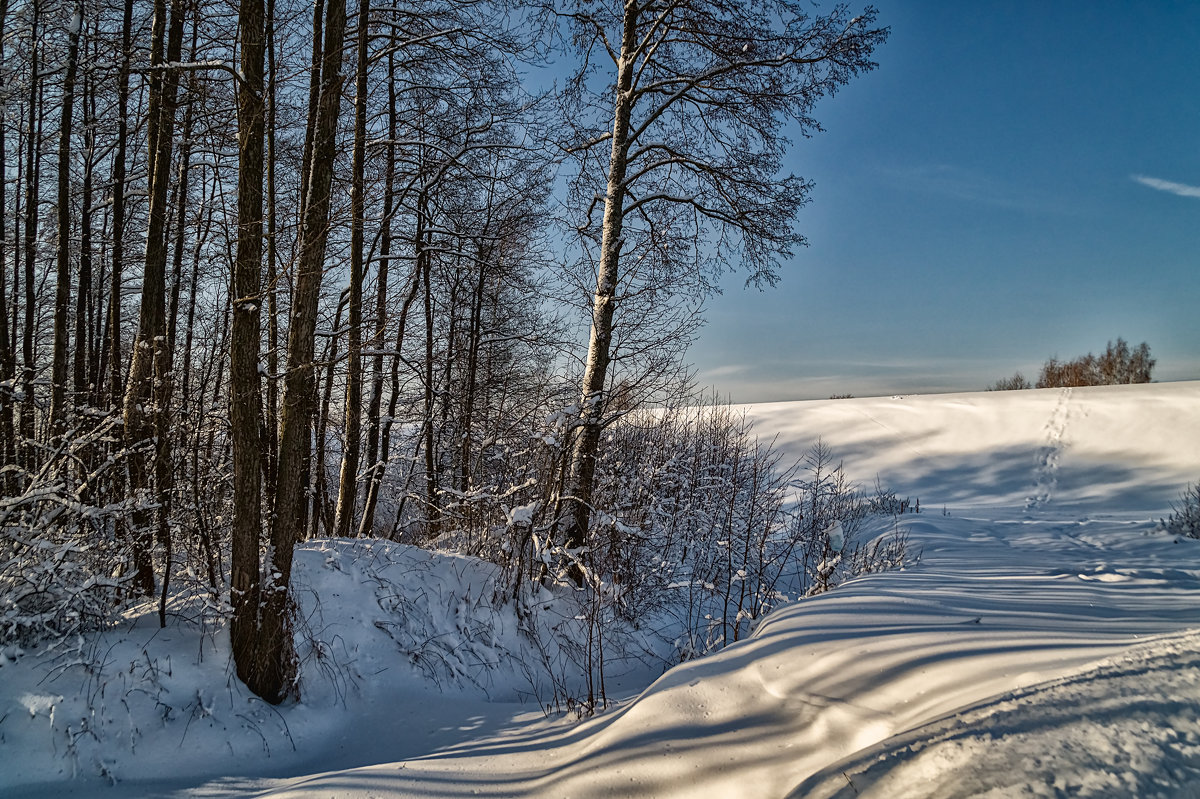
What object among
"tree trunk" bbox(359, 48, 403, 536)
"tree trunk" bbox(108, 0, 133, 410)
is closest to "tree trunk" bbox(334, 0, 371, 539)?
"tree trunk" bbox(359, 48, 403, 536)

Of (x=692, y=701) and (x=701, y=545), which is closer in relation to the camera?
(x=692, y=701)

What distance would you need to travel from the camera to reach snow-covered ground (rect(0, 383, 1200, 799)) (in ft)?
4.80

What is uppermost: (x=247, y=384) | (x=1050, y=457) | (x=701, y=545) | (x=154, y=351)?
(x=154, y=351)

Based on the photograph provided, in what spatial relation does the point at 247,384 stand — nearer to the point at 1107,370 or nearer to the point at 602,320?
the point at 602,320

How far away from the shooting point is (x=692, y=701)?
8.04 feet

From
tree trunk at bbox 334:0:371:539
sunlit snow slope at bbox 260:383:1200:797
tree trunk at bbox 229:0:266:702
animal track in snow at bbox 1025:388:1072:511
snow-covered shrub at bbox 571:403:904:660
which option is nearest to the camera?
sunlit snow slope at bbox 260:383:1200:797

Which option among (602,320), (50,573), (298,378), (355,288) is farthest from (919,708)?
(355,288)

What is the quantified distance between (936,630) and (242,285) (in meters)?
4.30

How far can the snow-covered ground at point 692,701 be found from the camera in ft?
4.80

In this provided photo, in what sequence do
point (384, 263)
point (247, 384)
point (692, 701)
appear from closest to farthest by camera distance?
1. point (692, 701)
2. point (247, 384)
3. point (384, 263)

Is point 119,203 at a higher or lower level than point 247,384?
higher

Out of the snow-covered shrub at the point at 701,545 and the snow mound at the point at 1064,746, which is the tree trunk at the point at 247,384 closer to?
the snow-covered shrub at the point at 701,545

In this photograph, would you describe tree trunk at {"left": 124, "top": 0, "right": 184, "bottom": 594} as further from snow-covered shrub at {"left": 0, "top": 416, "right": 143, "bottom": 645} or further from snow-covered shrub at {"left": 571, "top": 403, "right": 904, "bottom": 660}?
snow-covered shrub at {"left": 571, "top": 403, "right": 904, "bottom": 660}

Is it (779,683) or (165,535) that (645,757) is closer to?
(779,683)
